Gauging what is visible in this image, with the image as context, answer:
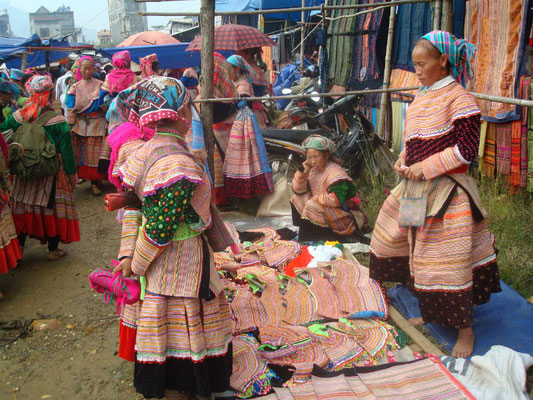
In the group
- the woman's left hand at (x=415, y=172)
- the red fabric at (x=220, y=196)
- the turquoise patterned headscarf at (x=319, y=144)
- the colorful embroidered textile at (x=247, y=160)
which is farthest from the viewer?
the red fabric at (x=220, y=196)

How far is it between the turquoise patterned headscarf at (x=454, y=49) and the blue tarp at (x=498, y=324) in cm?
165

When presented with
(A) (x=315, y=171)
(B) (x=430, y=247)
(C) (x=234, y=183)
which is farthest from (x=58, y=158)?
(B) (x=430, y=247)

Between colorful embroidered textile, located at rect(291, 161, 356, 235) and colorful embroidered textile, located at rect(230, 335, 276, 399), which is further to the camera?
colorful embroidered textile, located at rect(291, 161, 356, 235)

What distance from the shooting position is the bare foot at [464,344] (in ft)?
9.30

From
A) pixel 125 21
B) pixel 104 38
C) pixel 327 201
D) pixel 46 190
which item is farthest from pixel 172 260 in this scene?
pixel 125 21

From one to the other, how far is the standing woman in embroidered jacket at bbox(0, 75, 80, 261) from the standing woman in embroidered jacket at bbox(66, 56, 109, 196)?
224 centimetres

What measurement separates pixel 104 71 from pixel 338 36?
4.23m

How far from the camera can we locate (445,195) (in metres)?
2.71

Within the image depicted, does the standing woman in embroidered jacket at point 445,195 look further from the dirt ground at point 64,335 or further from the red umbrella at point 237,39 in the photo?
the red umbrella at point 237,39

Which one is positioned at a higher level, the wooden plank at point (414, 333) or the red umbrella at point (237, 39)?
the red umbrella at point (237, 39)

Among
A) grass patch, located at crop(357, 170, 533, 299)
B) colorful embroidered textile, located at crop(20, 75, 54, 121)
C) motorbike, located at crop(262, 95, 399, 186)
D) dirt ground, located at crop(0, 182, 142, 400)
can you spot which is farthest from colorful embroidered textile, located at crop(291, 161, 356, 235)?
colorful embroidered textile, located at crop(20, 75, 54, 121)

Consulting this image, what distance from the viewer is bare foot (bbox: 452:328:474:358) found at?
9.30 feet

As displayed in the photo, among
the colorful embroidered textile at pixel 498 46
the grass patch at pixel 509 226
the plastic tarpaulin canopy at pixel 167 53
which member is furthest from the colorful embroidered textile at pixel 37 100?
the plastic tarpaulin canopy at pixel 167 53

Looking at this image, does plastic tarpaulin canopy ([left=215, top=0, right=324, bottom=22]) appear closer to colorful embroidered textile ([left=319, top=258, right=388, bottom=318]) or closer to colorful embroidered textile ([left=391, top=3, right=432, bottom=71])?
colorful embroidered textile ([left=391, top=3, right=432, bottom=71])
